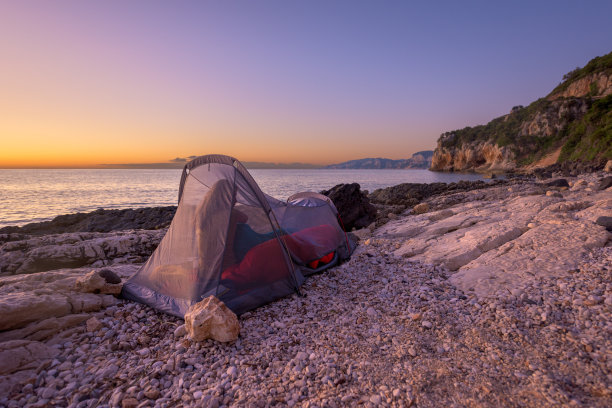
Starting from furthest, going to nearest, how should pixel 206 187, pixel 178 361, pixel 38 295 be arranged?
1. pixel 206 187
2. pixel 38 295
3. pixel 178 361

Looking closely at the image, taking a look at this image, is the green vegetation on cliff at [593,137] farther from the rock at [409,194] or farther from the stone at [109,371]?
the stone at [109,371]

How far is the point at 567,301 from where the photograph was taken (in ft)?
13.4

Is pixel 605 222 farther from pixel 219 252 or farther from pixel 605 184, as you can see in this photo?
pixel 219 252

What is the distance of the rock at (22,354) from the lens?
3592mm

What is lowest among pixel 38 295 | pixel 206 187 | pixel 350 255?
pixel 350 255

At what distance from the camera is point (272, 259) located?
5.89 meters

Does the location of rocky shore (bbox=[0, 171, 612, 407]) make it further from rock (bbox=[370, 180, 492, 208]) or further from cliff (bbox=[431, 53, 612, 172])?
cliff (bbox=[431, 53, 612, 172])

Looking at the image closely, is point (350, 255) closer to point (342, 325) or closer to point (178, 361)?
point (342, 325)

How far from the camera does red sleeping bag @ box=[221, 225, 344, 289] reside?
5410 mm

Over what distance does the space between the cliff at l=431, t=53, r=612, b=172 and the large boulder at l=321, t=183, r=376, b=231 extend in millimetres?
33314

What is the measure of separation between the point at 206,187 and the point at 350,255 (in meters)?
4.57

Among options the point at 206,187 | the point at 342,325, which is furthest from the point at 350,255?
the point at 206,187

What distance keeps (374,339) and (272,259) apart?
→ 2.65 metres

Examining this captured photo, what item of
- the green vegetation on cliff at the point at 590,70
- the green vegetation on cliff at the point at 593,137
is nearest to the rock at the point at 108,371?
the green vegetation on cliff at the point at 593,137
